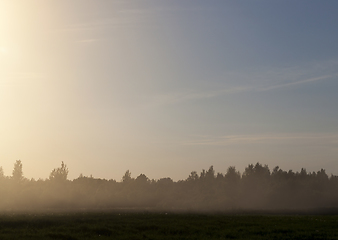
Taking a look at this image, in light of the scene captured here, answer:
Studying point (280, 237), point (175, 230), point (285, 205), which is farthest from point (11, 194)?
point (280, 237)

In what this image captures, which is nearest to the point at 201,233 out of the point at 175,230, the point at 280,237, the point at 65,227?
the point at 175,230

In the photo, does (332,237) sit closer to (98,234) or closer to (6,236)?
(98,234)

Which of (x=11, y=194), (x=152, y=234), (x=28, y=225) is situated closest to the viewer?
(x=152, y=234)

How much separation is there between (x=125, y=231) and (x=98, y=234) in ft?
12.0

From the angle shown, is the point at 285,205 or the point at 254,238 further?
the point at 285,205

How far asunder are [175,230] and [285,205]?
569 feet

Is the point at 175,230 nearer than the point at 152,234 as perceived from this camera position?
No

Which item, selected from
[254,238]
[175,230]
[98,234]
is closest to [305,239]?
[254,238]

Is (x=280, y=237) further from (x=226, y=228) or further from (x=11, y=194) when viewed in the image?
(x=11, y=194)

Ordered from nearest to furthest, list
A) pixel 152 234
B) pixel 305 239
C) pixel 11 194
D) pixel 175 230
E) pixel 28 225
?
pixel 305 239 → pixel 152 234 → pixel 175 230 → pixel 28 225 → pixel 11 194

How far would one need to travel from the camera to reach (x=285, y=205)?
198m

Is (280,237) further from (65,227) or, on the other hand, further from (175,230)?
(65,227)

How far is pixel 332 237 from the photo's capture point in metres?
36.8

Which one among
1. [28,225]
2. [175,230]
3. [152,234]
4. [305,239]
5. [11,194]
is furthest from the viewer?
[11,194]
